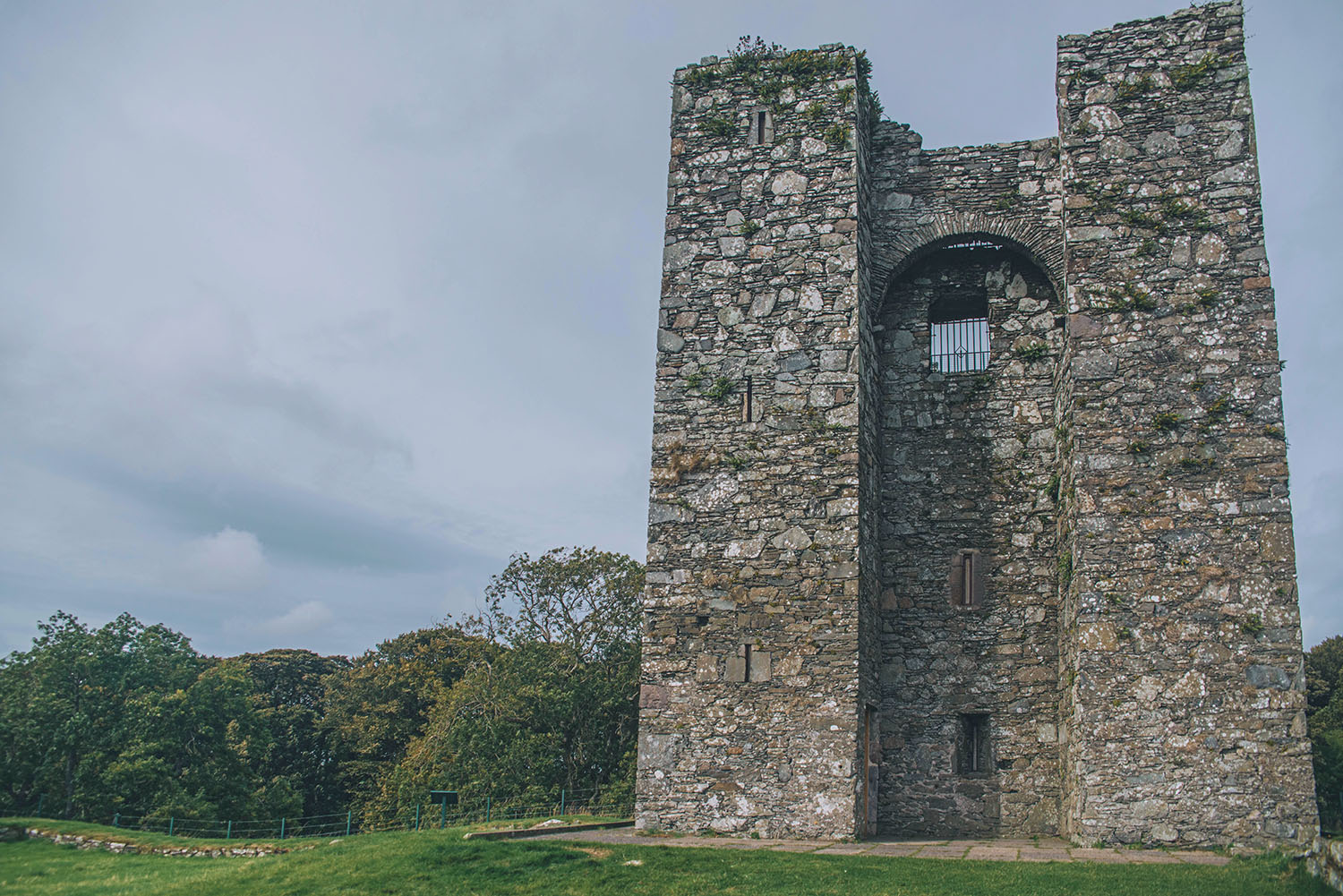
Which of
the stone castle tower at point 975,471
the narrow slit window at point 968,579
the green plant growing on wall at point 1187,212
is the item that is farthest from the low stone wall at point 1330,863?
the green plant growing on wall at point 1187,212

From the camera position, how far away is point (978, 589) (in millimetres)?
12039

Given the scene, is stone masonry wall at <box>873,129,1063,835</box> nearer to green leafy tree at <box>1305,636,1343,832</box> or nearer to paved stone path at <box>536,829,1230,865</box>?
paved stone path at <box>536,829,1230,865</box>

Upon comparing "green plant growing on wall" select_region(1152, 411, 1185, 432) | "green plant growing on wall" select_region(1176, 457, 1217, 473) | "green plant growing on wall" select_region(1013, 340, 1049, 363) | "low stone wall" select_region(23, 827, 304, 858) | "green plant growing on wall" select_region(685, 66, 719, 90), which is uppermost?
"green plant growing on wall" select_region(685, 66, 719, 90)

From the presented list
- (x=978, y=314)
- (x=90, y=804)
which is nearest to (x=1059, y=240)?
(x=978, y=314)

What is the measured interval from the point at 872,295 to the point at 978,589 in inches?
157

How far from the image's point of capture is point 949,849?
959 centimetres

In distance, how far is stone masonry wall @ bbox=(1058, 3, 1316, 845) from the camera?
31.7 ft

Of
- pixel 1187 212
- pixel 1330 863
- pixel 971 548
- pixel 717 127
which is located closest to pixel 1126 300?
pixel 1187 212

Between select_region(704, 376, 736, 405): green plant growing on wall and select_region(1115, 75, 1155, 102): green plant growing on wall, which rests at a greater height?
select_region(1115, 75, 1155, 102): green plant growing on wall

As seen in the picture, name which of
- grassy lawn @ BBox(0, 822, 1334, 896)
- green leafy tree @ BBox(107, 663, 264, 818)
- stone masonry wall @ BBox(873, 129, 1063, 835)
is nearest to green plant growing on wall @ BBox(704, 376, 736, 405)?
stone masonry wall @ BBox(873, 129, 1063, 835)

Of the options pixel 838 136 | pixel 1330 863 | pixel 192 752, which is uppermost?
pixel 838 136

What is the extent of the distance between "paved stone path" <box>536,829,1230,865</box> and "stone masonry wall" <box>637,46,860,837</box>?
1.14 feet

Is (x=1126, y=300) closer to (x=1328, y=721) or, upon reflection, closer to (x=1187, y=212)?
(x=1187, y=212)

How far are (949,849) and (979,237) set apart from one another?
24.7 ft
